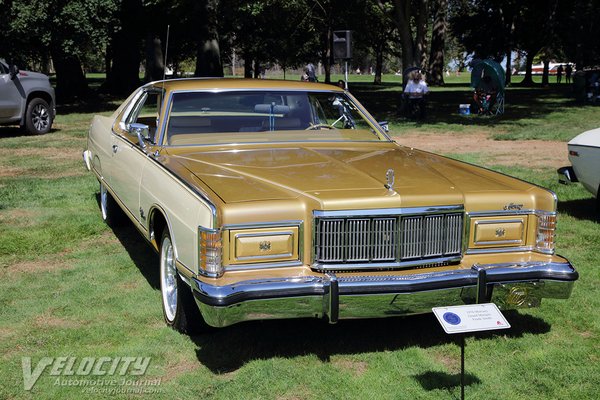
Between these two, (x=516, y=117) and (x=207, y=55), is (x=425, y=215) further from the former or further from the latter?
(x=207, y=55)

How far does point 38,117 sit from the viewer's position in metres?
16.3

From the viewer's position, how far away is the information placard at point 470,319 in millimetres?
3449

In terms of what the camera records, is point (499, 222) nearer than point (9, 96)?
Yes

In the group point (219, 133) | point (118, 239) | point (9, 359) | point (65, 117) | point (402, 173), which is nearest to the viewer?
point (9, 359)

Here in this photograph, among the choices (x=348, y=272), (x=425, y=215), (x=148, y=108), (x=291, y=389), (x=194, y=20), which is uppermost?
(x=194, y=20)

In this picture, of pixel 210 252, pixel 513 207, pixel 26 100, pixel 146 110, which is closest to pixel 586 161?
pixel 513 207

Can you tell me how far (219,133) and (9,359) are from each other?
226 cm

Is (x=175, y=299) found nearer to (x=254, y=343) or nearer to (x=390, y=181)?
(x=254, y=343)

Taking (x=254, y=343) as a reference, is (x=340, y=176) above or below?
above

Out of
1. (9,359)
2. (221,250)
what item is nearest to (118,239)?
(9,359)

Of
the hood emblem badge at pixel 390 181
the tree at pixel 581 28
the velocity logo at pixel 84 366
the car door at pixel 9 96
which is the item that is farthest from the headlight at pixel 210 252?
the tree at pixel 581 28

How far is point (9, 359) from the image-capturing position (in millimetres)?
4242

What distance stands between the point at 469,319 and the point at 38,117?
14.6 m

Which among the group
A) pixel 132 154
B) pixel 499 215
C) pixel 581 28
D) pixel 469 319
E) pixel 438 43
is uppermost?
pixel 581 28
